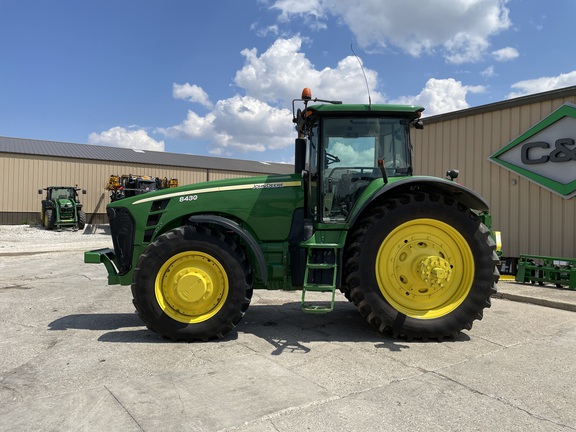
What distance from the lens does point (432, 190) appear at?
15.7 feet

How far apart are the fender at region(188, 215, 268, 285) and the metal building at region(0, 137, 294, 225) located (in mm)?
23955

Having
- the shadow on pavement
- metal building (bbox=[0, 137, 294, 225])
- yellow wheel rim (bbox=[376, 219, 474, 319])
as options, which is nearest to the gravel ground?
metal building (bbox=[0, 137, 294, 225])

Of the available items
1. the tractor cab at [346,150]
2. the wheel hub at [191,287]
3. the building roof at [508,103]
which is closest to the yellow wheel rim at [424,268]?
the tractor cab at [346,150]

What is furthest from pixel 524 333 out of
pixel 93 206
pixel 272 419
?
pixel 93 206

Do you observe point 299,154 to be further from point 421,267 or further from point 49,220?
point 49,220

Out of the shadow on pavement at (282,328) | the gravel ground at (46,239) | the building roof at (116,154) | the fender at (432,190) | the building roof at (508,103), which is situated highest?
the building roof at (116,154)

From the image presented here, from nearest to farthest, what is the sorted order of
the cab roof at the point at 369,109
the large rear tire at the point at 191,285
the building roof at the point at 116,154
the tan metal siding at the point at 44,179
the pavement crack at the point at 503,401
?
the pavement crack at the point at 503,401 < the large rear tire at the point at 191,285 < the cab roof at the point at 369,109 < the tan metal siding at the point at 44,179 < the building roof at the point at 116,154

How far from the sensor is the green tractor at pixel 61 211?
21.4 meters

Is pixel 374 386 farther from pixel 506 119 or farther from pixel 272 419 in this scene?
pixel 506 119

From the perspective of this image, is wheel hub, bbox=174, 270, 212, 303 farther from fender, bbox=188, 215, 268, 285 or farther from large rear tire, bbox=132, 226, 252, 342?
fender, bbox=188, 215, 268, 285

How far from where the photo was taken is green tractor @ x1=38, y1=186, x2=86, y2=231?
2142 cm

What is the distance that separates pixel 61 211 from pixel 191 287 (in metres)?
20.1

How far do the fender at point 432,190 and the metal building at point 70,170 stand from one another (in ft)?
81.5

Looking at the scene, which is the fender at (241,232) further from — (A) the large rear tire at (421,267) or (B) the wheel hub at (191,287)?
(A) the large rear tire at (421,267)
